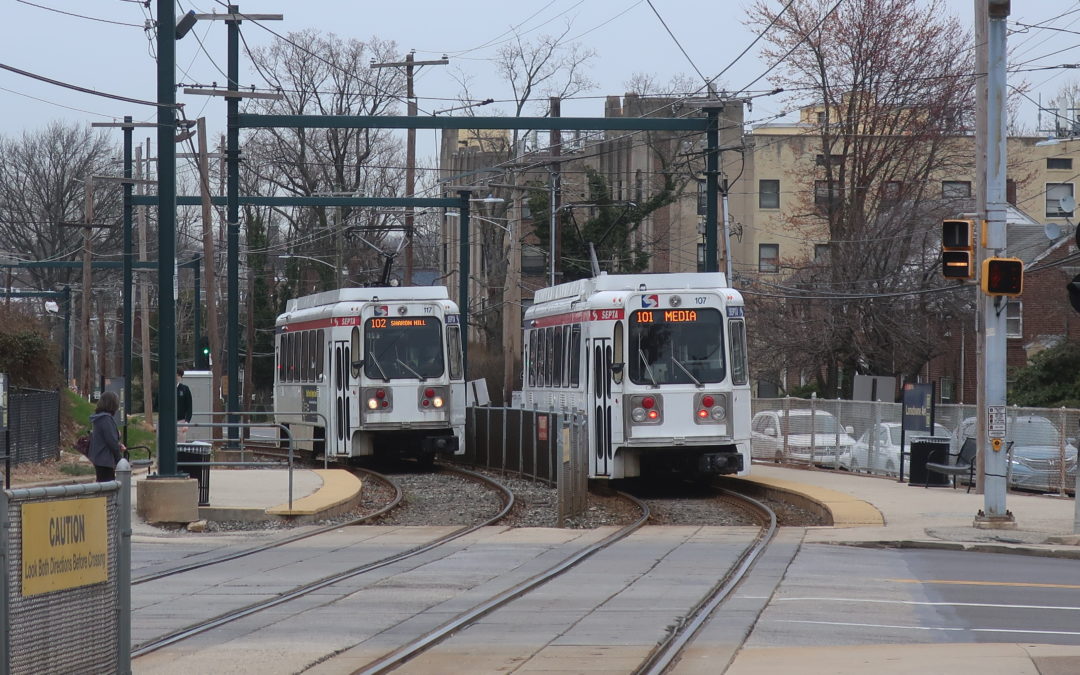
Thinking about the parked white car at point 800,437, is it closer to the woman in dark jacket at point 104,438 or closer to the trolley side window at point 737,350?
the trolley side window at point 737,350

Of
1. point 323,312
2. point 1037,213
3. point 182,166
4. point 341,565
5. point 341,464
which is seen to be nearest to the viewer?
point 341,565

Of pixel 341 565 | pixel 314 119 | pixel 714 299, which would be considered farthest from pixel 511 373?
pixel 341 565

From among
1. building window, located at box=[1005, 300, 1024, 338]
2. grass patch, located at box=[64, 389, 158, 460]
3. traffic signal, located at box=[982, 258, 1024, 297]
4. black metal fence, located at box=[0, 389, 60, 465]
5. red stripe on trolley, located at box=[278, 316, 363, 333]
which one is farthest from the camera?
building window, located at box=[1005, 300, 1024, 338]

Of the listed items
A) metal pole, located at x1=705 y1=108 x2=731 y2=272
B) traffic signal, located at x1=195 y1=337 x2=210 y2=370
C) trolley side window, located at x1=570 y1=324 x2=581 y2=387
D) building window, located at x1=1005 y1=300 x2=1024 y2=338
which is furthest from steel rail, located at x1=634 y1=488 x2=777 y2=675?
building window, located at x1=1005 y1=300 x2=1024 y2=338

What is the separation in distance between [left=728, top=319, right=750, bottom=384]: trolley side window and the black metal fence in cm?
1261

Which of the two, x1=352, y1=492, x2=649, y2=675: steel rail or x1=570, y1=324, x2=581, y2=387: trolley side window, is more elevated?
x1=570, y1=324, x2=581, y2=387: trolley side window

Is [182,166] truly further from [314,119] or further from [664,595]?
[664,595]

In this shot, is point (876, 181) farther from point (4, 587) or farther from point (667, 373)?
point (4, 587)

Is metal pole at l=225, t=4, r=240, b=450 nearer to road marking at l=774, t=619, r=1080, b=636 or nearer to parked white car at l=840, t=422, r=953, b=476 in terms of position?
parked white car at l=840, t=422, r=953, b=476

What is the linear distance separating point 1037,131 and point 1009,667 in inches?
2936

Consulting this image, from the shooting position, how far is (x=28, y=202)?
72.8 m

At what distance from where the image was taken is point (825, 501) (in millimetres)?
20219

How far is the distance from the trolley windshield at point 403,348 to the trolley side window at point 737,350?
318 inches

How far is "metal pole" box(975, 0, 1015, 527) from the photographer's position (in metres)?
17.6
